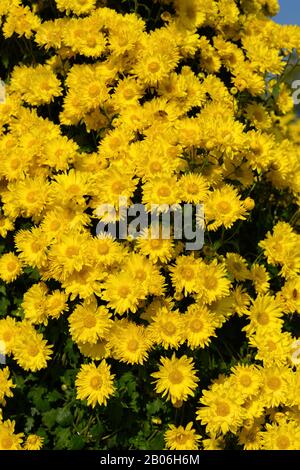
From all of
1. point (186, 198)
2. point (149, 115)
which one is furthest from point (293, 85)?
point (186, 198)

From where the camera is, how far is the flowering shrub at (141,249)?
265 cm

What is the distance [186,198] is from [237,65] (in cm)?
119

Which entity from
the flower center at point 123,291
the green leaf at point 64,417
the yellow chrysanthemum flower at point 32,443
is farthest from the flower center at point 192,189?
the yellow chrysanthemum flower at point 32,443

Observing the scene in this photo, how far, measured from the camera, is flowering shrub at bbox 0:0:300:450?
2.65 m

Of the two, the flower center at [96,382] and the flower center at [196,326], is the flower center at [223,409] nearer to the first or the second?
the flower center at [196,326]

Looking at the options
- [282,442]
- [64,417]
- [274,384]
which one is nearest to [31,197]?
[64,417]

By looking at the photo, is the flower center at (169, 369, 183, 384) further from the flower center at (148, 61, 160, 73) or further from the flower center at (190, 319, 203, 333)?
the flower center at (148, 61, 160, 73)

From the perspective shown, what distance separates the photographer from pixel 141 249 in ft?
8.68

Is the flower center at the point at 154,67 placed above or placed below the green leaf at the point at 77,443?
above

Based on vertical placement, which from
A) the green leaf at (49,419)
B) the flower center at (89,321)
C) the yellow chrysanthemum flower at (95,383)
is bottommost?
the green leaf at (49,419)

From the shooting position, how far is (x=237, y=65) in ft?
11.4

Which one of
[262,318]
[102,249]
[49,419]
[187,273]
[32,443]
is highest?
[102,249]

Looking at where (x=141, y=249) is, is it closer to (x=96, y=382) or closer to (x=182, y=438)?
(x=96, y=382)

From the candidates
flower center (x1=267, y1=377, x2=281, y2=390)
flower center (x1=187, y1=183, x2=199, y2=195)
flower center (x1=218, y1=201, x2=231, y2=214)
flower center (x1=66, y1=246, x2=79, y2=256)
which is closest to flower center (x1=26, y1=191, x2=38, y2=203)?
flower center (x1=66, y1=246, x2=79, y2=256)
